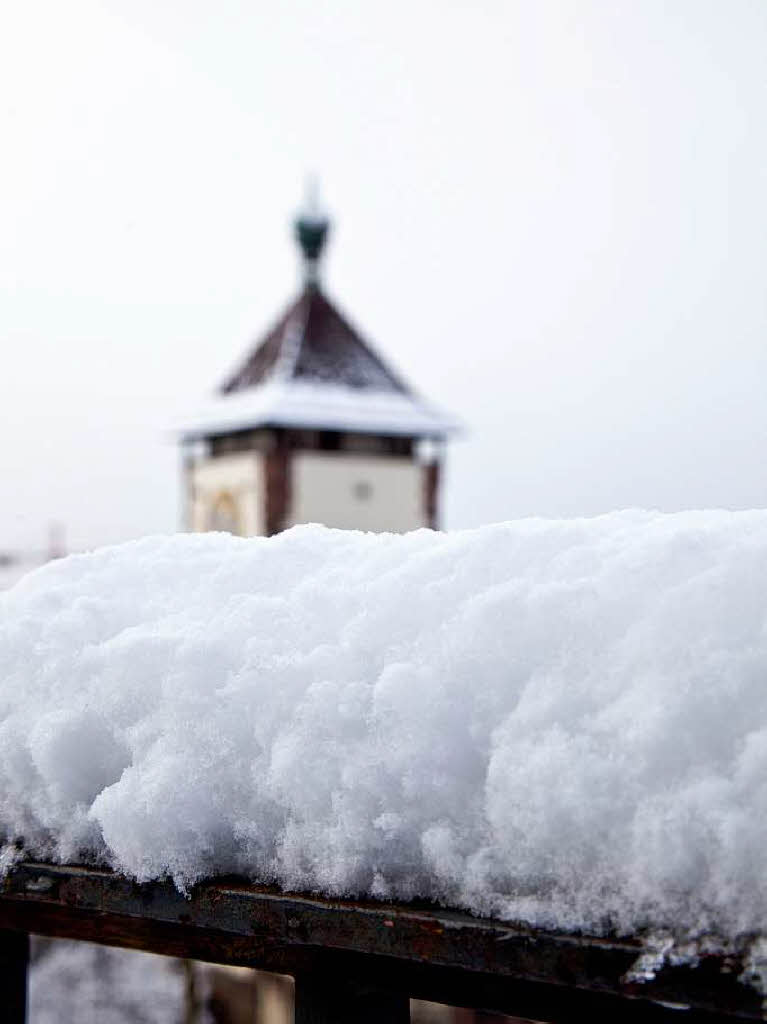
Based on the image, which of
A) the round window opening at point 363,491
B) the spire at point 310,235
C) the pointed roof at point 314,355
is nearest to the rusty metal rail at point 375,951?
the round window opening at point 363,491

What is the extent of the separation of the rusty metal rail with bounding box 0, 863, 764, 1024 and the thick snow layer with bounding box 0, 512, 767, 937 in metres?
0.02

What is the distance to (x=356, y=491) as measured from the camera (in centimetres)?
2077

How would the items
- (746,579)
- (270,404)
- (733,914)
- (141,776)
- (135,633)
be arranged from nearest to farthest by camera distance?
(733,914)
(746,579)
(141,776)
(135,633)
(270,404)

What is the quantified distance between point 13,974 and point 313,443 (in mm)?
19269

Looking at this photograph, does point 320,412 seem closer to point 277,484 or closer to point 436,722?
point 277,484

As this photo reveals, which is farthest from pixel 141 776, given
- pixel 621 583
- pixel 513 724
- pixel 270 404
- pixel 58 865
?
pixel 270 404

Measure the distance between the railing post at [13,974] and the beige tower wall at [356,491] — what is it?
18.7 meters

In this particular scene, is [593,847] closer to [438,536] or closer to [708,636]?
[708,636]

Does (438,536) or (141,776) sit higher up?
(438,536)

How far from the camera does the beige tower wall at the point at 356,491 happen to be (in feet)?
66.5

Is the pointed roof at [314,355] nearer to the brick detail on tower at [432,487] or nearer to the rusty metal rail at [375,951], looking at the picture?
the brick detail on tower at [432,487]

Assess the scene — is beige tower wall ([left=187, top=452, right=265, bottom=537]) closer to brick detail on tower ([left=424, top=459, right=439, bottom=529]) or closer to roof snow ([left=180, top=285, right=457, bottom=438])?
roof snow ([left=180, top=285, right=457, bottom=438])

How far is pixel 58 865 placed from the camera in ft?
3.32

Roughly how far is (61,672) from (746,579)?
2.18ft
